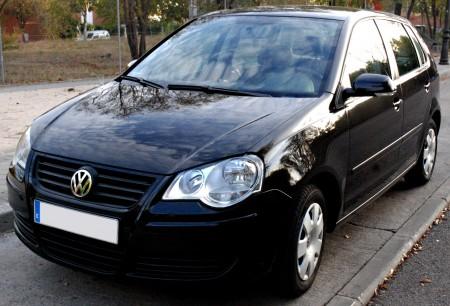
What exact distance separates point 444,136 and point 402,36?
3.88 meters

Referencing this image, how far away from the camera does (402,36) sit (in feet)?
18.1

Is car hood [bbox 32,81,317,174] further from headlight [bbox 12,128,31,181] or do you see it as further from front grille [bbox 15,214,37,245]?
front grille [bbox 15,214,37,245]

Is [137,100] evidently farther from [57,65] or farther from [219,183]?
[57,65]

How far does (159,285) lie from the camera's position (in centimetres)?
297

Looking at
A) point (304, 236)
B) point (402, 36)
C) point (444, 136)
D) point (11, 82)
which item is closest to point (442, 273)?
point (304, 236)

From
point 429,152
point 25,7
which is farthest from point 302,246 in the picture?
point 25,7

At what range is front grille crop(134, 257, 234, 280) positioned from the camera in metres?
2.94

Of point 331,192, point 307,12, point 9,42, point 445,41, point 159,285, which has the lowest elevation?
point 9,42

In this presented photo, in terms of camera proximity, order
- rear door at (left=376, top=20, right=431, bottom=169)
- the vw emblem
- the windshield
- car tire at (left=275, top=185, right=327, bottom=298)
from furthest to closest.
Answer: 1. rear door at (left=376, top=20, right=431, bottom=169)
2. the windshield
3. car tire at (left=275, top=185, right=327, bottom=298)
4. the vw emblem

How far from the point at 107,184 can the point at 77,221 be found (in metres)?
0.26

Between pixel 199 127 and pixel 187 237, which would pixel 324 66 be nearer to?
pixel 199 127

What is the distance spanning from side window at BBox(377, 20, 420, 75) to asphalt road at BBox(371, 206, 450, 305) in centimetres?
155

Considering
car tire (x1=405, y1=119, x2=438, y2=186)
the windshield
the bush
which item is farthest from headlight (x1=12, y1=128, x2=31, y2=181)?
the bush

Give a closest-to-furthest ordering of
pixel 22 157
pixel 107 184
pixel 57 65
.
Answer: pixel 107 184 < pixel 22 157 < pixel 57 65
